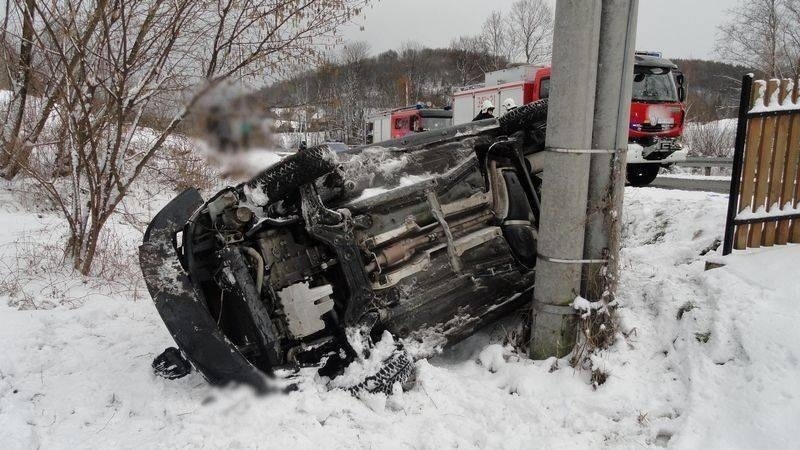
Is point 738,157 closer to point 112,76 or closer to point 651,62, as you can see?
point 112,76

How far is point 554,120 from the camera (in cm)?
Result: 310

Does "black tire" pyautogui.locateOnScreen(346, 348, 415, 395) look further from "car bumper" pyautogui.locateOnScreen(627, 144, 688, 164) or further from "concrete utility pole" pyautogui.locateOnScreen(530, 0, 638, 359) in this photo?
"car bumper" pyautogui.locateOnScreen(627, 144, 688, 164)

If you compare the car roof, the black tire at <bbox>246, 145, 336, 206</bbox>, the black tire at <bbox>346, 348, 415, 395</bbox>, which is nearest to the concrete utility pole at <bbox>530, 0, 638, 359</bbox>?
the black tire at <bbox>346, 348, 415, 395</bbox>

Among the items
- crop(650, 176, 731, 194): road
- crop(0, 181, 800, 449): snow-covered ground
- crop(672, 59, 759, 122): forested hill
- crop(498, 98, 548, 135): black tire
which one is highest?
crop(672, 59, 759, 122): forested hill

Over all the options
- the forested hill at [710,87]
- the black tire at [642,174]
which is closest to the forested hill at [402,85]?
the forested hill at [710,87]

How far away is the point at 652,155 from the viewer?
1128 centimetres

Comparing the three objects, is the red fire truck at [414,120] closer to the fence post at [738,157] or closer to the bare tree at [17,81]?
the bare tree at [17,81]

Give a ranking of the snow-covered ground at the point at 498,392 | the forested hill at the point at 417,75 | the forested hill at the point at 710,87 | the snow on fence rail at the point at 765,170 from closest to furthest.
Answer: the snow-covered ground at the point at 498,392 → the snow on fence rail at the point at 765,170 → the forested hill at the point at 710,87 → the forested hill at the point at 417,75

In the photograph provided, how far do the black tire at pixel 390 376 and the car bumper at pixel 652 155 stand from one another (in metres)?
9.45

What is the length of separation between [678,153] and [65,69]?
1095 centimetres

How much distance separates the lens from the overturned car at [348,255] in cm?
279

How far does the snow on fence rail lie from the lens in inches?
134

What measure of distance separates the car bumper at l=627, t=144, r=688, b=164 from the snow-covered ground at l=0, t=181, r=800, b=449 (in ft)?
26.5

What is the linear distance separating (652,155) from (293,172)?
33.5 ft
